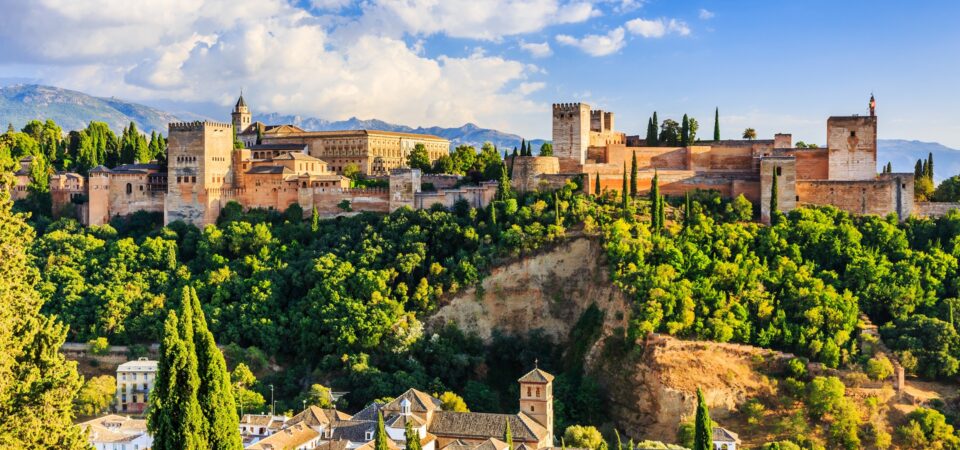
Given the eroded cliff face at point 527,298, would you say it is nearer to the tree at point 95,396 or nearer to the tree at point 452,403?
the tree at point 452,403

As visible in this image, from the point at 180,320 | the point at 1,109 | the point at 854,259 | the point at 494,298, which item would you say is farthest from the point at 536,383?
the point at 1,109

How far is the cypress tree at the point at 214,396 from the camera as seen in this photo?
1792 centimetres

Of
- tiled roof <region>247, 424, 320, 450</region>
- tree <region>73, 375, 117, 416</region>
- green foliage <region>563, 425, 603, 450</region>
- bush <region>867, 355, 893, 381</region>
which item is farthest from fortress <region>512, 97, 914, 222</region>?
tree <region>73, 375, 117, 416</region>

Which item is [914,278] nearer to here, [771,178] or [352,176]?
[771,178]

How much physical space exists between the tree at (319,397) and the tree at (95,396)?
8.72 metres

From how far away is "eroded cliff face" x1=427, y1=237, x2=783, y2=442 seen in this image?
3666 centimetres

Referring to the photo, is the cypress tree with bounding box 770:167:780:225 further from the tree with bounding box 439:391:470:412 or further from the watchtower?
the tree with bounding box 439:391:470:412

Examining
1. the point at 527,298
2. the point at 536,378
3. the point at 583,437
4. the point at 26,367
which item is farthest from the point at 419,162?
the point at 26,367

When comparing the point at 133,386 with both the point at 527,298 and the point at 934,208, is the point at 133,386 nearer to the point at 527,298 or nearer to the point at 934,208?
the point at 527,298

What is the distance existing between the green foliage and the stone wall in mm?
19165

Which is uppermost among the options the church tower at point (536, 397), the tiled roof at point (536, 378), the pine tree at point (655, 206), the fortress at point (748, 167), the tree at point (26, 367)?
the fortress at point (748, 167)

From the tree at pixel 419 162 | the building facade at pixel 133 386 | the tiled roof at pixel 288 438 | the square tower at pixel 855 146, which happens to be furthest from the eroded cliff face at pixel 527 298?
the tree at pixel 419 162

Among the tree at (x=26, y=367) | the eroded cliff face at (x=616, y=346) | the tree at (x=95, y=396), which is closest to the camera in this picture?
the tree at (x=26, y=367)

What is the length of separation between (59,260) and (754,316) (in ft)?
105
